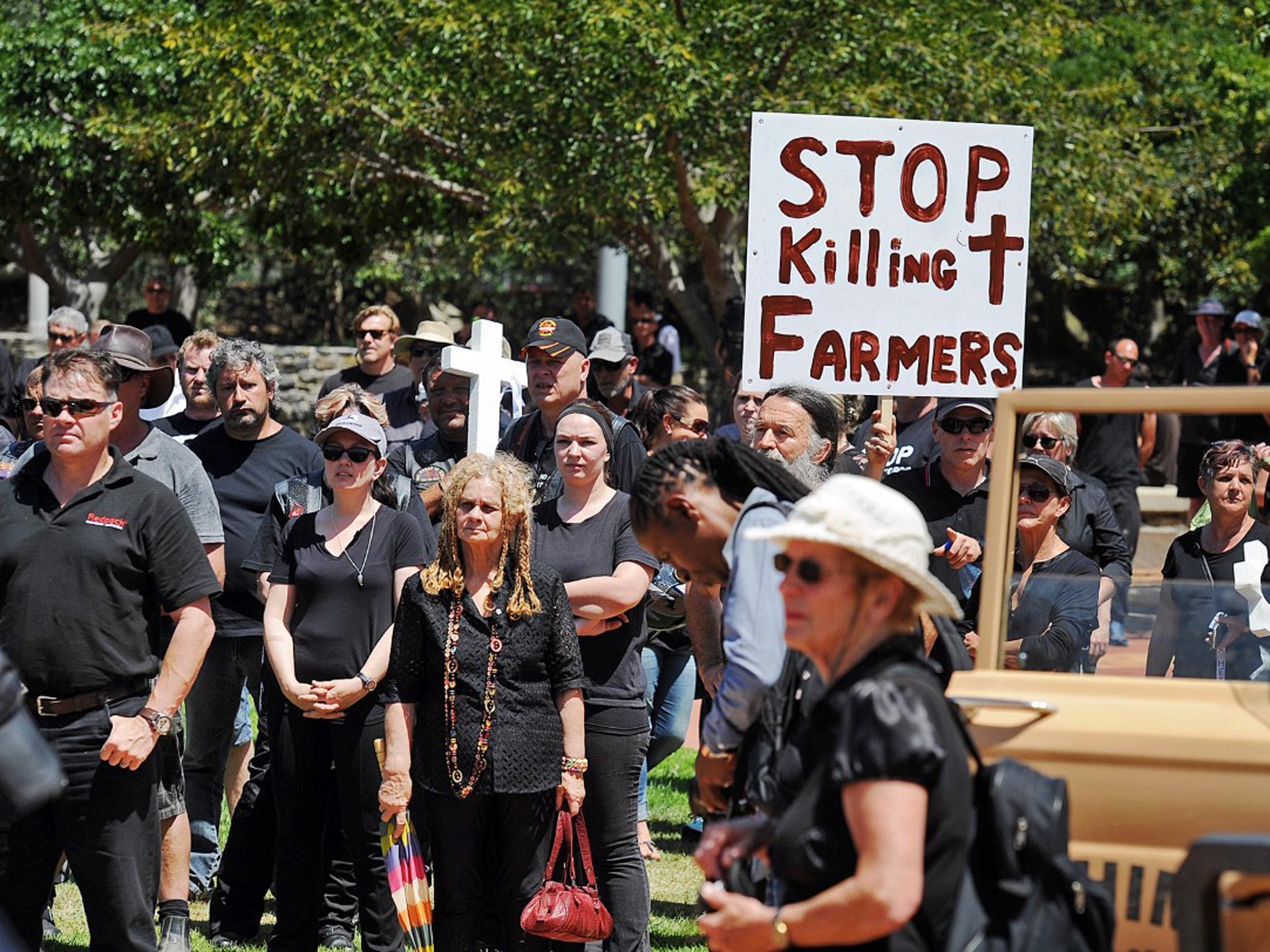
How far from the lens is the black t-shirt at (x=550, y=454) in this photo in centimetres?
641

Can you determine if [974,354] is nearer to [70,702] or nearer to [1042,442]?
[1042,442]

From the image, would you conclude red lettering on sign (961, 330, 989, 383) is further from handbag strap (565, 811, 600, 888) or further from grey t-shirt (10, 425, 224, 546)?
grey t-shirt (10, 425, 224, 546)

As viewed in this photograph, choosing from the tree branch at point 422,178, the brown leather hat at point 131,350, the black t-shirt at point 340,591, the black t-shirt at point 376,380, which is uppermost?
the tree branch at point 422,178

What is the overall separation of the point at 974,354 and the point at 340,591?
7.98 feet

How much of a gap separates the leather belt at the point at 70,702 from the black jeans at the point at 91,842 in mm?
17

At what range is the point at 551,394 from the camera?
274 inches

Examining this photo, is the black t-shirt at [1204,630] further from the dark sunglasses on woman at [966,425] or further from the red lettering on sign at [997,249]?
the red lettering on sign at [997,249]

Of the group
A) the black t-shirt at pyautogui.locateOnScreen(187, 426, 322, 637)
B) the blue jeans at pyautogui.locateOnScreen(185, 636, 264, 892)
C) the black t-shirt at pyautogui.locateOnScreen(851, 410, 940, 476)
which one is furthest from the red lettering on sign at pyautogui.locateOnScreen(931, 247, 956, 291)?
the blue jeans at pyautogui.locateOnScreen(185, 636, 264, 892)

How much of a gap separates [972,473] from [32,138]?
13888 mm

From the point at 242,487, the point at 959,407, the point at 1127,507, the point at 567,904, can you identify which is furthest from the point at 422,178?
the point at 567,904

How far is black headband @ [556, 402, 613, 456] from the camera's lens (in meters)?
6.05

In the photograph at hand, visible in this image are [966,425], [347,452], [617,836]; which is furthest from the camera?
[966,425]

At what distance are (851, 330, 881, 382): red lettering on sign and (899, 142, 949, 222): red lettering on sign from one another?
474 mm

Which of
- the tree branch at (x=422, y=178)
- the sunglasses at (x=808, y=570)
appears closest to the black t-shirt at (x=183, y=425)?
the sunglasses at (x=808, y=570)
